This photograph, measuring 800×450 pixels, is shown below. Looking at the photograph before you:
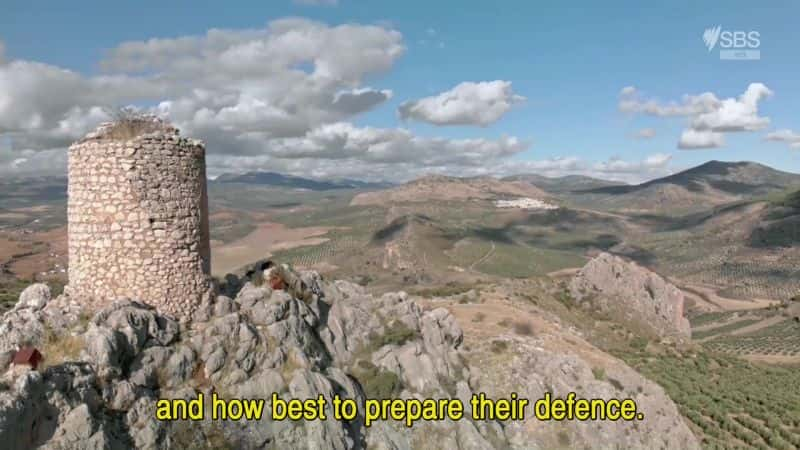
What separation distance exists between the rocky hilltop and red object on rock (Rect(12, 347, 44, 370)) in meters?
0.23

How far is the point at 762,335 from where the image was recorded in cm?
9681

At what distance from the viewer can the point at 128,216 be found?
12523 mm

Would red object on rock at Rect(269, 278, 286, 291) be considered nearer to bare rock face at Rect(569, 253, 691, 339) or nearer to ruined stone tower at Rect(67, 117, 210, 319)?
ruined stone tower at Rect(67, 117, 210, 319)

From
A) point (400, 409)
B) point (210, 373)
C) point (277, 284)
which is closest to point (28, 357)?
point (210, 373)

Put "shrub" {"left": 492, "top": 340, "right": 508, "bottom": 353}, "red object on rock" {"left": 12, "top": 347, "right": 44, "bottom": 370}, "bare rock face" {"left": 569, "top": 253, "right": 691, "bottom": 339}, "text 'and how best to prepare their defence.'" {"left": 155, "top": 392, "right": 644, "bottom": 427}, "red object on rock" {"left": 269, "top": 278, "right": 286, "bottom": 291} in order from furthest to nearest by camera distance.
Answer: "bare rock face" {"left": 569, "top": 253, "right": 691, "bottom": 339} → "shrub" {"left": 492, "top": 340, "right": 508, "bottom": 353} → "red object on rock" {"left": 269, "top": 278, "right": 286, "bottom": 291} → "text 'and how best to prepare their defence.'" {"left": 155, "top": 392, "right": 644, "bottom": 427} → "red object on rock" {"left": 12, "top": 347, "right": 44, "bottom": 370}

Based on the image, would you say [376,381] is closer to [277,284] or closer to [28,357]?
[277,284]

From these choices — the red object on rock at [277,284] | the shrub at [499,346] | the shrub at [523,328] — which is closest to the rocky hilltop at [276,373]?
the shrub at [499,346]

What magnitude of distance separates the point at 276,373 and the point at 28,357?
18.9 feet

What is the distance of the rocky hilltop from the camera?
10406 millimetres

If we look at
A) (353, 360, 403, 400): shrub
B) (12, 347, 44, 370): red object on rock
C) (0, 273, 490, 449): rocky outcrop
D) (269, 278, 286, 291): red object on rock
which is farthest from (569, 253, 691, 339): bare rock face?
Result: (12, 347, 44, 370): red object on rock

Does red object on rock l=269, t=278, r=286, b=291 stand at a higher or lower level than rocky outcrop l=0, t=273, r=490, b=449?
higher

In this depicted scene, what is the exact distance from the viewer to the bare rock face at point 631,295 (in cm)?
6462

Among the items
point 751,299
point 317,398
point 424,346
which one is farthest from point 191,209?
point 751,299

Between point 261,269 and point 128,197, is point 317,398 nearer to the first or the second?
point 261,269
